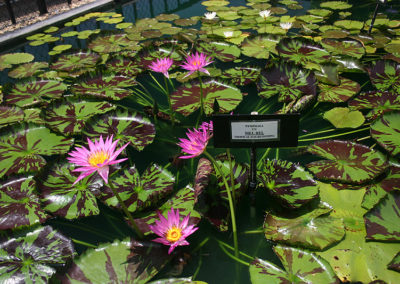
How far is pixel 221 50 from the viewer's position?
2.13 meters

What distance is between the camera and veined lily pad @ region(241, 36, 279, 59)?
2.10 meters

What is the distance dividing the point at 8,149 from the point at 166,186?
2.56 feet

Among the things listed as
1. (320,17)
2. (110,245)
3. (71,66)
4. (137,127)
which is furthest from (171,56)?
(320,17)

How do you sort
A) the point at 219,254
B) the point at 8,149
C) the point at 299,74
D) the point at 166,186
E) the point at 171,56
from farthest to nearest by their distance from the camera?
the point at 171,56 < the point at 299,74 < the point at 8,149 < the point at 166,186 < the point at 219,254

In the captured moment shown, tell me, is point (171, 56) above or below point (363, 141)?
above

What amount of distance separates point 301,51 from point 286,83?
1.63 ft

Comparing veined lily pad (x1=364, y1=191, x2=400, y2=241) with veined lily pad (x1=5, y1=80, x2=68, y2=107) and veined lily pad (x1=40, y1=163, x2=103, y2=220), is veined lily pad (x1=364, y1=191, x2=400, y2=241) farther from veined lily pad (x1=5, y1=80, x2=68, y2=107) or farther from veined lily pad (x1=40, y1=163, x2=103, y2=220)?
veined lily pad (x1=5, y1=80, x2=68, y2=107)

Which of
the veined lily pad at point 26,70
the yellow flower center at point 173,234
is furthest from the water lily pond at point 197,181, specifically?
the veined lily pad at point 26,70

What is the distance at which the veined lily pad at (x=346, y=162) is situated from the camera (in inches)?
42.7

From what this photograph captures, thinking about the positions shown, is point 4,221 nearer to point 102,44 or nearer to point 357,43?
point 102,44

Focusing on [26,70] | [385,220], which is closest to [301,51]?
[385,220]

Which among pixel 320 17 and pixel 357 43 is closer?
pixel 357 43

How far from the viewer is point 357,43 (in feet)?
6.81

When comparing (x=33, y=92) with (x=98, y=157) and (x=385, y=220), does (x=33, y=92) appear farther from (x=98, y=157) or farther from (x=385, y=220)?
(x=385, y=220)
